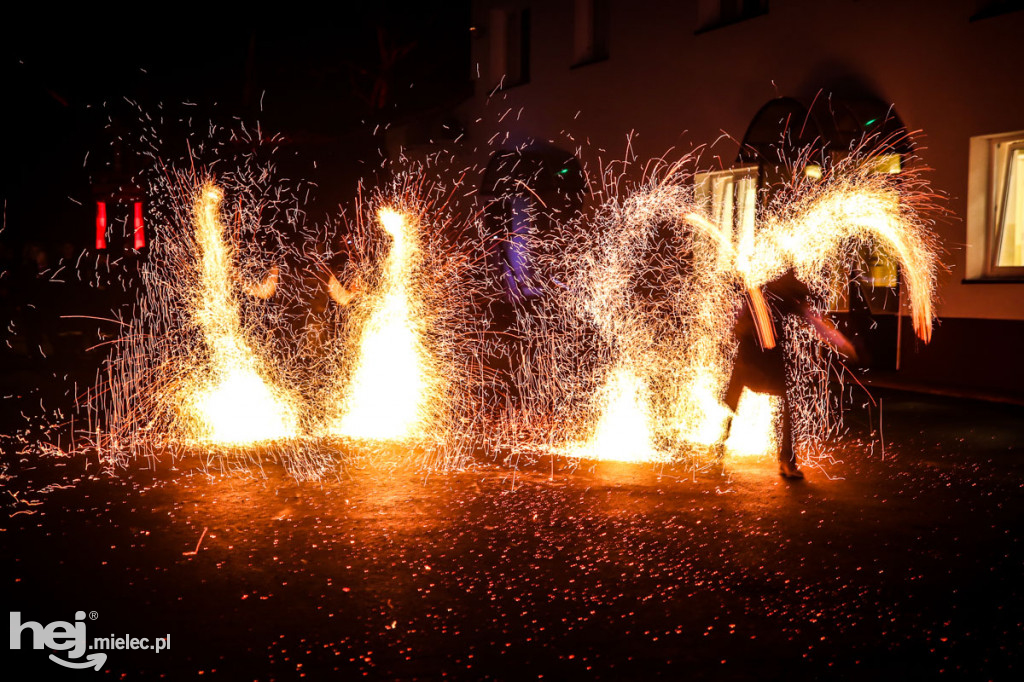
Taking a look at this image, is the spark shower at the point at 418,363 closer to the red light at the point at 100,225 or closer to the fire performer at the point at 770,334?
the fire performer at the point at 770,334

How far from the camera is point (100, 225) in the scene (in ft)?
54.8

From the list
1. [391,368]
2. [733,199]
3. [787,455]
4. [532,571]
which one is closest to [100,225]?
[391,368]

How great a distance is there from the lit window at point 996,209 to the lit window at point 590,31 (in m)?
8.84

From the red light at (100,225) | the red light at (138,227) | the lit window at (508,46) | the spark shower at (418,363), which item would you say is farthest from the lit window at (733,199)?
the red light at (100,225)

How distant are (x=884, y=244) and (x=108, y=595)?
470 inches

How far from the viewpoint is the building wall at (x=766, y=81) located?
39.9ft

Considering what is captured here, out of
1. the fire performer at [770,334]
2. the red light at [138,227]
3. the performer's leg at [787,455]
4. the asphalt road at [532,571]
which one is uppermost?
the red light at [138,227]

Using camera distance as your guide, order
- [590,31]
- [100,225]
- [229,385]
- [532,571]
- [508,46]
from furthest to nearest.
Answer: [508,46], [590,31], [100,225], [229,385], [532,571]

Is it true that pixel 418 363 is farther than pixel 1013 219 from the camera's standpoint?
No

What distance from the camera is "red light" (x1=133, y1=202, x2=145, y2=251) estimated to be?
16.2 metres

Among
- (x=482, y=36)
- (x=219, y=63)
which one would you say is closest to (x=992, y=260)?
(x=482, y=36)

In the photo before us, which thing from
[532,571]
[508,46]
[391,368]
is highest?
[508,46]

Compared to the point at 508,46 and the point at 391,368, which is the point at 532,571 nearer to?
the point at 391,368

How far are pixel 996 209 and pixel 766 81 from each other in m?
4.56
